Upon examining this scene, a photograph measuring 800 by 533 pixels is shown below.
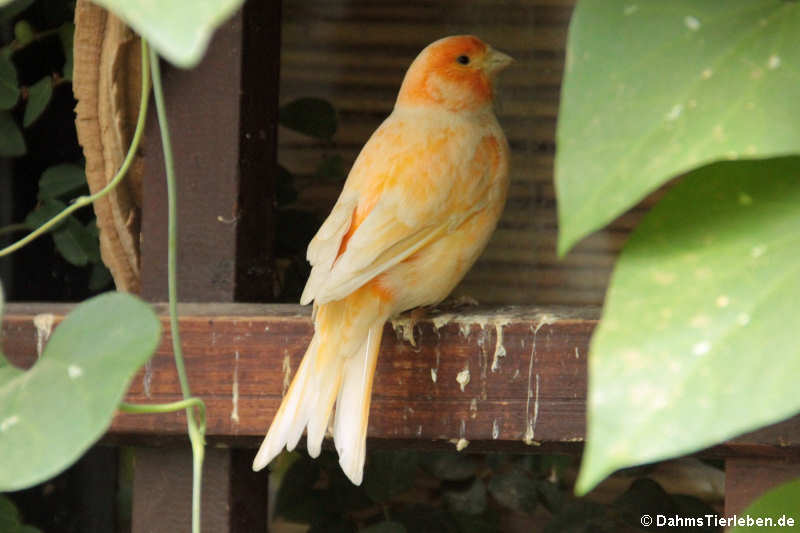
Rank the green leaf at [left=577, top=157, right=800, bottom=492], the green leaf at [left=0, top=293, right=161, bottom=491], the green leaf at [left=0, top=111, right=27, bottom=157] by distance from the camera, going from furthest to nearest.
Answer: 1. the green leaf at [left=0, top=111, right=27, bottom=157]
2. the green leaf at [left=0, top=293, right=161, bottom=491]
3. the green leaf at [left=577, top=157, right=800, bottom=492]

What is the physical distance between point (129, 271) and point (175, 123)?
27 cm

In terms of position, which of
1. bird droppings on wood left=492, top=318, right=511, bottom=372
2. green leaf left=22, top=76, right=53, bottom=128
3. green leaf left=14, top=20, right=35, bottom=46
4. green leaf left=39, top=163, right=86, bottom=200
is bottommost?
bird droppings on wood left=492, top=318, right=511, bottom=372

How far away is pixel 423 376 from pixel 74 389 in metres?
0.58

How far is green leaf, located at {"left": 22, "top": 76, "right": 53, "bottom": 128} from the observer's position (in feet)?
5.82

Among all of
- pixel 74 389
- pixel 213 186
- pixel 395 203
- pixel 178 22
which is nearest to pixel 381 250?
pixel 395 203

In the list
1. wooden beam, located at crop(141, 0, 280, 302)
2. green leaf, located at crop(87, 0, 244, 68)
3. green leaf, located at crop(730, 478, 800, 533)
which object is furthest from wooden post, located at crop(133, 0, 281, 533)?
green leaf, located at crop(87, 0, 244, 68)

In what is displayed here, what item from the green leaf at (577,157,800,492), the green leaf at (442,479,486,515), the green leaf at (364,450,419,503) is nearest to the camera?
→ the green leaf at (577,157,800,492)

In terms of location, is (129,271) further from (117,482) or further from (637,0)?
(637,0)

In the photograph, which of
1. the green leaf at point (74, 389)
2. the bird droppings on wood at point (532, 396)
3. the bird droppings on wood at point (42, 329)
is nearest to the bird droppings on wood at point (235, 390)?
the bird droppings on wood at point (42, 329)

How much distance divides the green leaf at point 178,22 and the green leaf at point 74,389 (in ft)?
0.90

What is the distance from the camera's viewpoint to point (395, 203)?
1.34 meters

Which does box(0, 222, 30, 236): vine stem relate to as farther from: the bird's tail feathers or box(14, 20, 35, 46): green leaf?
the bird's tail feathers

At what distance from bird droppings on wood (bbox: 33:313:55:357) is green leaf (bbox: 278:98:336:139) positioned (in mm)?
816

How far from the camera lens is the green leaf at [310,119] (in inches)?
80.8
